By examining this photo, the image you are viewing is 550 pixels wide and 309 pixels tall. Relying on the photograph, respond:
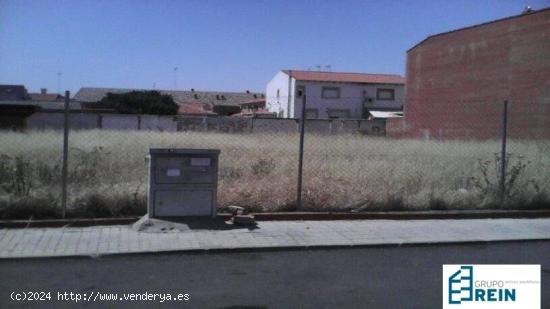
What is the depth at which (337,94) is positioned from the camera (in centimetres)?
7356

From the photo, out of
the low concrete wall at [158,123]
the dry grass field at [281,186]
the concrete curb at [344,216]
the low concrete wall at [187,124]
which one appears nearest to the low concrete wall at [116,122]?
the low concrete wall at [187,124]

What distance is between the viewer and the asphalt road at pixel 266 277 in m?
5.46

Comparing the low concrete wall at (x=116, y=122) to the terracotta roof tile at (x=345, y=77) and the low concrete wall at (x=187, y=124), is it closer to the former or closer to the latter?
the low concrete wall at (x=187, y=124)

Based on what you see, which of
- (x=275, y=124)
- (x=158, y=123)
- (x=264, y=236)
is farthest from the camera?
(x=158, y=123)

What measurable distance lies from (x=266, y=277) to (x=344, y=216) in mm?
3675

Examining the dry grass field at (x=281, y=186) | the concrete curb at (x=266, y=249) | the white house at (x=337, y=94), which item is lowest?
the concrete curb at (x=266, y=249)

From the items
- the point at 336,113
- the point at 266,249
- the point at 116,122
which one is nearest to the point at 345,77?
the point at 336,113

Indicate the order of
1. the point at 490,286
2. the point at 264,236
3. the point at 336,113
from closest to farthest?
the point at 490,286 < the point at 264,236 < the point at 336,113

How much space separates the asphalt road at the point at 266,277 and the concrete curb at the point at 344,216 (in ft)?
6.06

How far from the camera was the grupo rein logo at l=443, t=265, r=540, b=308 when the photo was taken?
5543 millimetres

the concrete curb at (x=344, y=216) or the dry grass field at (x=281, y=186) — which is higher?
the dry grass field at (x=281, y=186)

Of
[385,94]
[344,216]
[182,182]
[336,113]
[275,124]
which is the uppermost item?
[385,94]

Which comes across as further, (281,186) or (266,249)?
(281,186)

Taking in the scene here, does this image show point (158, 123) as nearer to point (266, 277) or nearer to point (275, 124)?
point (275, 124)
